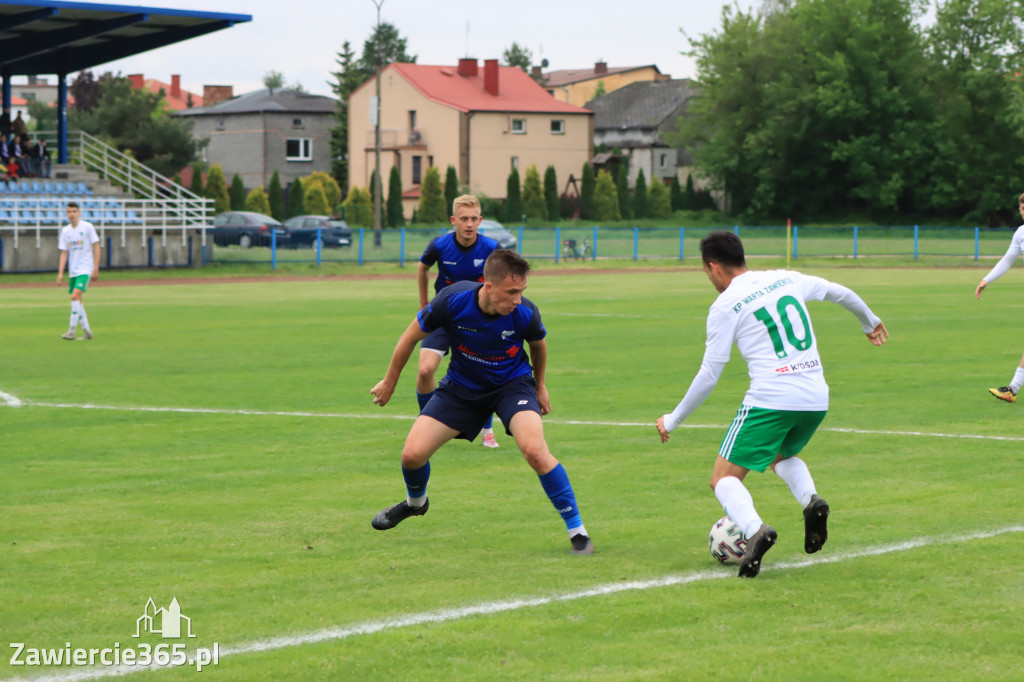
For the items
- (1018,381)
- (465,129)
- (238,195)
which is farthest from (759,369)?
(465,129)

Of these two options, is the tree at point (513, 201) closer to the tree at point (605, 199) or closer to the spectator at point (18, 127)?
the tree at point (605, 199)

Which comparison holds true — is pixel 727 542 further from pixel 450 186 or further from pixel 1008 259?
pixel 450 186

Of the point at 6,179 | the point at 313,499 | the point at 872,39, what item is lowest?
the point at 313,499

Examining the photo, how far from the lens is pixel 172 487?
8.88m

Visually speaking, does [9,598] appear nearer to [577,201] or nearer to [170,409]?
[170,409]

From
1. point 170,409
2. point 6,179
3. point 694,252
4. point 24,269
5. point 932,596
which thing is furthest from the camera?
point 694,252

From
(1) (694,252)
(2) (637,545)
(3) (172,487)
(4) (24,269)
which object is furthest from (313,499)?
(1) (694,252)

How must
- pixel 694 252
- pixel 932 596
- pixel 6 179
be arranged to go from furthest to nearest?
1. pixel 694 252
2. pixel 6 179
3. pixel 932 596

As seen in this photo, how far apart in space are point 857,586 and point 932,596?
1.19 ft

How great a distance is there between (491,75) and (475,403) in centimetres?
8122

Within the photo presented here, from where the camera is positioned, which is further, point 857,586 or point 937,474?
point 937,474

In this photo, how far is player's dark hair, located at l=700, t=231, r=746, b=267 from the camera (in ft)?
20.9

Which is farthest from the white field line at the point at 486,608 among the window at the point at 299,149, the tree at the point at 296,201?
the window at the point at 299,149

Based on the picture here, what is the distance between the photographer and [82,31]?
42938 millimetres
